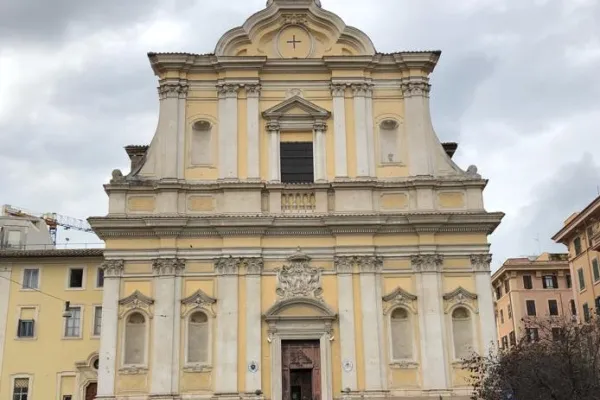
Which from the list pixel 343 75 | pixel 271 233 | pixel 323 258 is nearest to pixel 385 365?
pixel 323 258

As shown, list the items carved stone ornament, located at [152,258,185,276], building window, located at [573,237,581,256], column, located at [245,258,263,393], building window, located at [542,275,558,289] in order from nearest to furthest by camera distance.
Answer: column, located at [245,258,263,393] → carved stone ornament, located at [152,258,185,276] → building window, located at [573,237,581,256] → building window, located at [542,275,558,289]

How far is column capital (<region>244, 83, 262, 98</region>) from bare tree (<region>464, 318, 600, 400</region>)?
13666mm

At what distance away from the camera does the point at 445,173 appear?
31203mm

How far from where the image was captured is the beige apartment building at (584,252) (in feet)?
140

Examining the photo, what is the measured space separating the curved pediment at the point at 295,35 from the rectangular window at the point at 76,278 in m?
13.5

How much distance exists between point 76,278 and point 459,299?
18.9 metres

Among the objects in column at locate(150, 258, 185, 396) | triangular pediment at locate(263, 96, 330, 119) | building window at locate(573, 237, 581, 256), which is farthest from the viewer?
building window at locate(573, 237, 581, 256)

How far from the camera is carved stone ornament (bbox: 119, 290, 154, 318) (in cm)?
2888

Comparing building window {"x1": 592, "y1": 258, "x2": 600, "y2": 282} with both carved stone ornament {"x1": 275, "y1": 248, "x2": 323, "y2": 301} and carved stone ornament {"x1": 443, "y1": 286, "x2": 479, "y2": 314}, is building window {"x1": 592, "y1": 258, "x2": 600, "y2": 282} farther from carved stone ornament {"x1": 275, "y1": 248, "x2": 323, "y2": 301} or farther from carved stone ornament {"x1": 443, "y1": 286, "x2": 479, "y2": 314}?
carved stone ornament {"x1": 275, "y1": 248, "x2": 323, "y2": 301}

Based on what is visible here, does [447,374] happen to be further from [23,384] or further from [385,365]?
[23,384]

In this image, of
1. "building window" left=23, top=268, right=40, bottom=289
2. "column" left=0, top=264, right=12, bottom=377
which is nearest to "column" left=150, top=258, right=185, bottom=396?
"building window" left=23, top=268, right=40, bottom=289

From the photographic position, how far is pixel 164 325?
28.6m

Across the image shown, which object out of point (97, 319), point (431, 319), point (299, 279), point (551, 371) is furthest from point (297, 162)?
point (551, 371)

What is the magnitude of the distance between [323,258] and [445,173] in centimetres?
597
